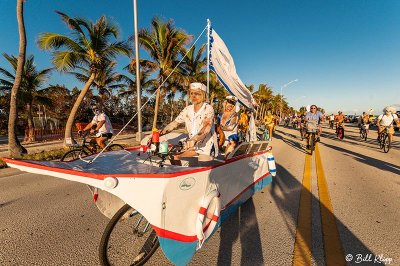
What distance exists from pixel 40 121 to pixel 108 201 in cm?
2446

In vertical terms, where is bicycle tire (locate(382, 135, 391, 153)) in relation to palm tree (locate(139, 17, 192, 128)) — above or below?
below

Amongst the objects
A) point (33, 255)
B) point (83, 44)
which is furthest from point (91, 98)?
point (33, 255)

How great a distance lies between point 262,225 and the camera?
339 centimetres

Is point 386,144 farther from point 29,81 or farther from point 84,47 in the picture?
point 29,81

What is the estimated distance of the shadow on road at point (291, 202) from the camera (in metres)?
2.86

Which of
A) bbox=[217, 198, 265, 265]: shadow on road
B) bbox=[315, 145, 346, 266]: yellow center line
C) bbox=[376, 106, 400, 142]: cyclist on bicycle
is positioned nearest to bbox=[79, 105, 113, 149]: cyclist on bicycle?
bbox=[217, 198, 265, 265]: shadow on road

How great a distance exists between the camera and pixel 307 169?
7.08 metres

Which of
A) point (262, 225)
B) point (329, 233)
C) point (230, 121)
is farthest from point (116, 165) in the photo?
point (230, 121)

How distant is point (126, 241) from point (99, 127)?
5.00 m

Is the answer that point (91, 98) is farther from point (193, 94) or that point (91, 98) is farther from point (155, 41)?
point (193, 94)

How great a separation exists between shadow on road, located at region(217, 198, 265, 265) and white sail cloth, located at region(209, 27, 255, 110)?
109 inches

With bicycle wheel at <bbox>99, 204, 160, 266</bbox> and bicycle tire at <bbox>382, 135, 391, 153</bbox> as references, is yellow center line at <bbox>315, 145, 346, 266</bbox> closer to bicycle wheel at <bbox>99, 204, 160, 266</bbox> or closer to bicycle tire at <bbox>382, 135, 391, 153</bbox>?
bicycle wheel at <bbox>99, 204, 160, 266</bbox>

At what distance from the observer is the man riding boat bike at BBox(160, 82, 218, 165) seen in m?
3.33

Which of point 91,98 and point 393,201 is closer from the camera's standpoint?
Result: point 393,201
